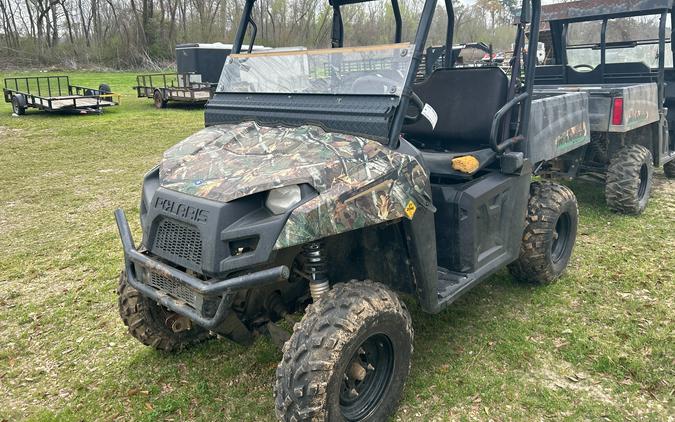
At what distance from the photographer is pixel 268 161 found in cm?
270

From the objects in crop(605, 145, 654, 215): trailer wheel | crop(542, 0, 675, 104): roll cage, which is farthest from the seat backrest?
crop(542, 0, 675, 104): roll cage

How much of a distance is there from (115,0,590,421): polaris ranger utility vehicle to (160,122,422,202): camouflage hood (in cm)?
1

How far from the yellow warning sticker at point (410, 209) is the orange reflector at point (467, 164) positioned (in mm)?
702

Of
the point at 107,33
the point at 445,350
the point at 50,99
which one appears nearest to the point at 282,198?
the point at 445,350

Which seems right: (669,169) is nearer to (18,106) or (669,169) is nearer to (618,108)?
(618,108)

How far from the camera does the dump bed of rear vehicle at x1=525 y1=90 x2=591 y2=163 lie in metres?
4.03

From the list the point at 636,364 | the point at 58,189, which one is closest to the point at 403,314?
the point at 636,364

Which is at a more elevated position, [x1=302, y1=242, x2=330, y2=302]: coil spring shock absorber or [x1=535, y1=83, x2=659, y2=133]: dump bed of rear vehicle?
[x1=535, y1=83, x2=659, y2=133]: dump bed of rear vehicle

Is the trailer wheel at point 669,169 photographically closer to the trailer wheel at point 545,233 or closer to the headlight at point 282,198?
the trailer wheel at point 545,233

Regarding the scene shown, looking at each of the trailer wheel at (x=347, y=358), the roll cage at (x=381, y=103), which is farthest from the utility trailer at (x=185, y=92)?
the trailer wheel at (x=347, y=358)

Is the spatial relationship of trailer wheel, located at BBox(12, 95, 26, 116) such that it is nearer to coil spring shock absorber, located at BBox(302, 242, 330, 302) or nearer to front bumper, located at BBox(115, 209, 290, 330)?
front bumper, located at BBox(115, 209, 290, 330)

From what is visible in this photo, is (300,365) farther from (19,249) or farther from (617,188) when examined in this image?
(617,188)

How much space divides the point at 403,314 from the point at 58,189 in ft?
22.2

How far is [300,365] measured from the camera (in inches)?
95.7
